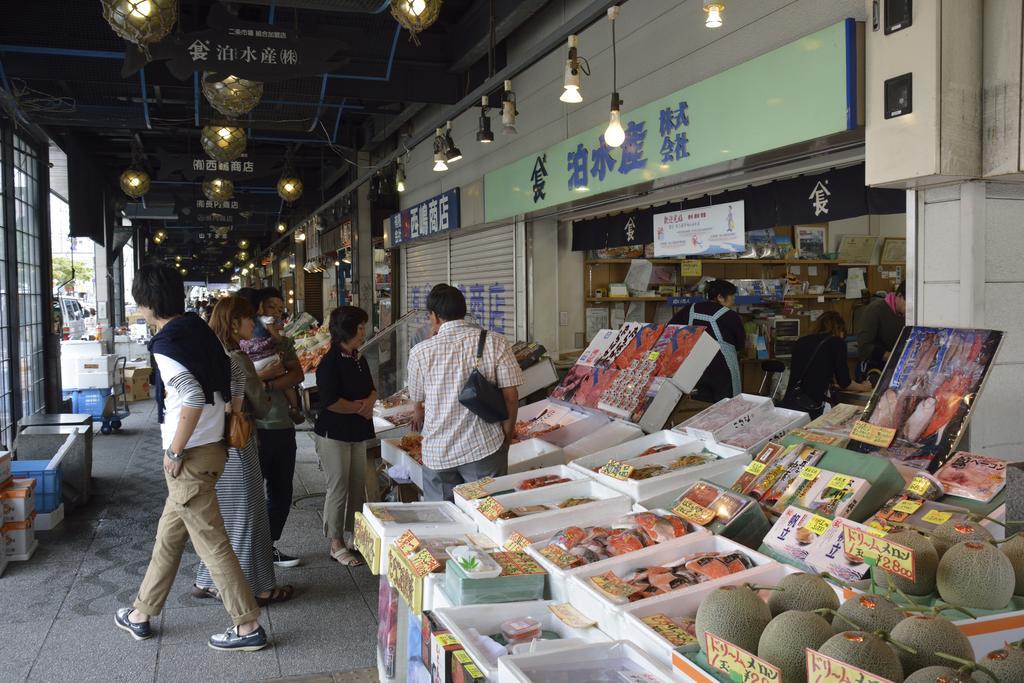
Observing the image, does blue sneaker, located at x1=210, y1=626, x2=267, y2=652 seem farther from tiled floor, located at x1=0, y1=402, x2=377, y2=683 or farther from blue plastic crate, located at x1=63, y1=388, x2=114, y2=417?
blue plastic crate, located at x1=63, y1=388, x2=114, y2=417

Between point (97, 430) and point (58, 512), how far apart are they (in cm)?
544

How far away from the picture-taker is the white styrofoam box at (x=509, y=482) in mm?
3342

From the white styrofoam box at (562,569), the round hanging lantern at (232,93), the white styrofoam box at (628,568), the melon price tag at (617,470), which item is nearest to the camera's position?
the white styrofoam box at (628,568)

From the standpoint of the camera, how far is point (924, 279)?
3648 millimetres

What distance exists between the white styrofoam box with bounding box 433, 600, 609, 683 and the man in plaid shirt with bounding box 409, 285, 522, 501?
183 cm

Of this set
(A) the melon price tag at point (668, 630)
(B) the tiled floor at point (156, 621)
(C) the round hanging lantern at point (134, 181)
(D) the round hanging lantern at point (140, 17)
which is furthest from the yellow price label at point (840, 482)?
(C) the round hanging lantern at point (134, 181)

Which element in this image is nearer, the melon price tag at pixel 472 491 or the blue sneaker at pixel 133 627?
the melon price tag at pixel 472 491

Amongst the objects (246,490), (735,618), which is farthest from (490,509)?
(246,490)

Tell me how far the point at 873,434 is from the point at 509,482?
5.32 feet

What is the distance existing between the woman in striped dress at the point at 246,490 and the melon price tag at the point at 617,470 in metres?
2.14

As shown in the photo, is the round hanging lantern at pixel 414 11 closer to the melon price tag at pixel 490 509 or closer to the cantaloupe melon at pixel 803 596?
the melon price tag at pixel 490 509

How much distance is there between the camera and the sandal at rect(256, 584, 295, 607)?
185 inches

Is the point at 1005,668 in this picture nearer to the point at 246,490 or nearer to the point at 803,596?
the point at 803,596

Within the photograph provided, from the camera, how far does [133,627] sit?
4.18 meters
